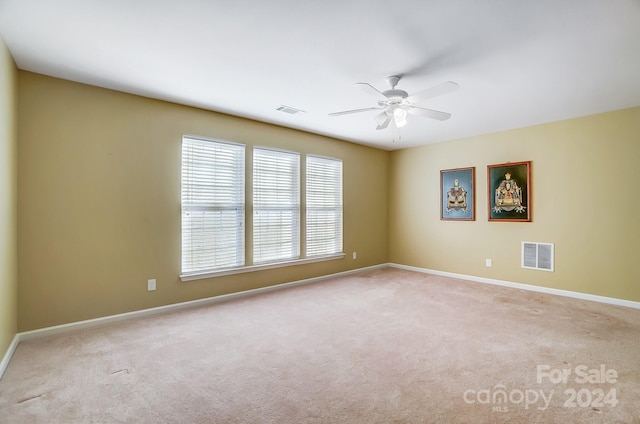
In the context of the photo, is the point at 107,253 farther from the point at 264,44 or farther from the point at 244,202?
the point at 264,44

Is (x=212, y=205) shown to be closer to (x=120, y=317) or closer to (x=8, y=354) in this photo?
(x=120, y=317)

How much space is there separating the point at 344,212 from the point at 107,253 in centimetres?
373

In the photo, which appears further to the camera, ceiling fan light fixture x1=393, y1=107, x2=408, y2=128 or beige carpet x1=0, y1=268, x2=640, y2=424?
ceiling fan light fixture x1=393, y1=107, x2=408, y2=128

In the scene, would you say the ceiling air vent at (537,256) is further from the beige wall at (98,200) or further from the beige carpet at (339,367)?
the beige wall at (98,200)

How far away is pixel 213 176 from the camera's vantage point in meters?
4.07

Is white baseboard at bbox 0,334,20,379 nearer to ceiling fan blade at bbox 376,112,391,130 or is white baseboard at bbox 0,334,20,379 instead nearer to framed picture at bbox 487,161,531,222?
ceiling fan blade at bbox 376,112,391,130

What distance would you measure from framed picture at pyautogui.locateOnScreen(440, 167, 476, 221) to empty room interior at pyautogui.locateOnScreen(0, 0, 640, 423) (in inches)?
1.6

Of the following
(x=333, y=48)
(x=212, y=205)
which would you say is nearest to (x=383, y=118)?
(x=333, y=48)

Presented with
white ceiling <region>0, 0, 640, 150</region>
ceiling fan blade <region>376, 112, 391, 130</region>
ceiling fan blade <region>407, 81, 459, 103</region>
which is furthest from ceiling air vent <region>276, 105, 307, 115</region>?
ceiling fan blade <region>407, 81, 459, 103</region>

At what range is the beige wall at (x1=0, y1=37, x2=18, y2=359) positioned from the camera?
238 centimetres

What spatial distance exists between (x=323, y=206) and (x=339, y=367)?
3284 millimetres

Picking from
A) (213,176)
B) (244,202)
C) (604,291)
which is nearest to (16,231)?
(213,176)
